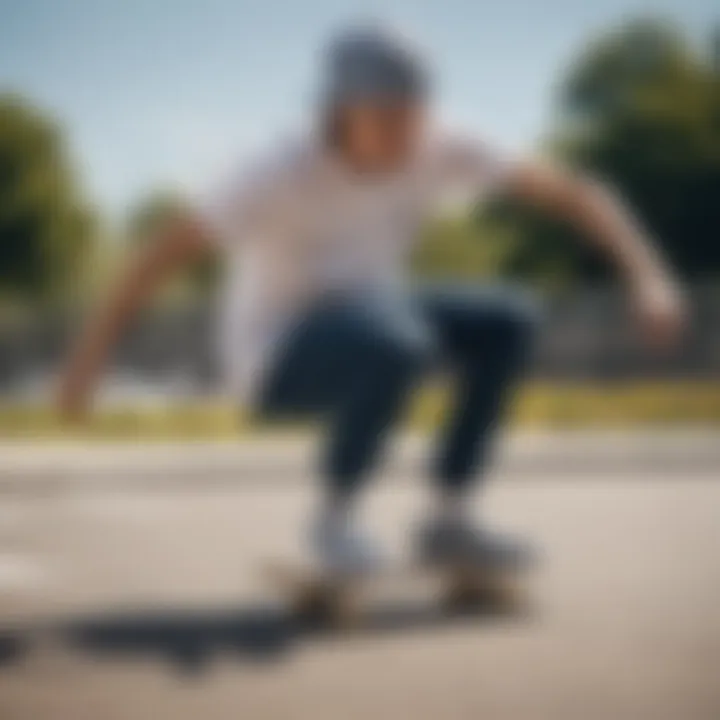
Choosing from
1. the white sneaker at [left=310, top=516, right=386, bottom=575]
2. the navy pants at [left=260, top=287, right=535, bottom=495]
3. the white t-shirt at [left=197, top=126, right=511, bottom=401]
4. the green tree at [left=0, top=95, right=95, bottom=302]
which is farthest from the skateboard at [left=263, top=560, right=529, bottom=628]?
the green tree at [left=0, top=95, right=95, bottom=302]

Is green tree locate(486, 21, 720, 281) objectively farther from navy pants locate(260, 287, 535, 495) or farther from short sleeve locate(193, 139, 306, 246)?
short sleeve locate(193, 139, 306, 246)

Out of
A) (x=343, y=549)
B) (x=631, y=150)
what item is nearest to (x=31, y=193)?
(x=343, y=549)

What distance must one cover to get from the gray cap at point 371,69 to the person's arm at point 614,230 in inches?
7.1

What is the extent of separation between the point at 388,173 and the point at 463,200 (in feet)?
0.39

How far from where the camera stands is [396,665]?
1.85m

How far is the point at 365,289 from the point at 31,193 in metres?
0.43

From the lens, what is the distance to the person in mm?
1705

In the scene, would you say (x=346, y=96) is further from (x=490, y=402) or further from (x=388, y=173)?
(x=490, y=402)

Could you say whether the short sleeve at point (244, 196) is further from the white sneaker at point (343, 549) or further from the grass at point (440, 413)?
the white sneaker at point (343, 549)

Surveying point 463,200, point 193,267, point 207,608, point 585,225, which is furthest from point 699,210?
point 207,608

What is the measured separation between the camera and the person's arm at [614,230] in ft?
5.89

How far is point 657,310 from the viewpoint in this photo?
186 centimetres

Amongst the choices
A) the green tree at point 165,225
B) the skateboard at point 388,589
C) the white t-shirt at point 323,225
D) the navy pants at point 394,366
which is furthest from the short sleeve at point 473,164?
the skateboard at point 388,589

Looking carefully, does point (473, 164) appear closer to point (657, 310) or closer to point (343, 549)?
point (657, 310)
